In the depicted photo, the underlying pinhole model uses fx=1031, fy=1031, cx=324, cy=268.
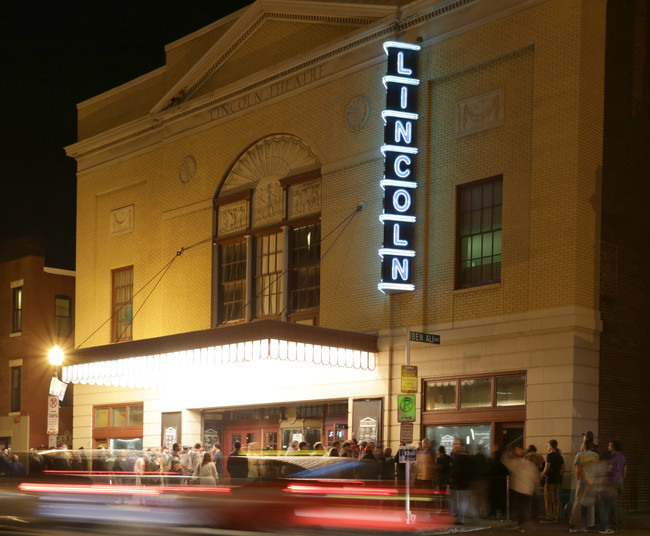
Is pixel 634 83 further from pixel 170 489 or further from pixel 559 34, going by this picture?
pixel 170 489

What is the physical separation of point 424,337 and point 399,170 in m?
4.94

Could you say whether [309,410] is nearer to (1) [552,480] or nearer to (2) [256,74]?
(1) [552,480]

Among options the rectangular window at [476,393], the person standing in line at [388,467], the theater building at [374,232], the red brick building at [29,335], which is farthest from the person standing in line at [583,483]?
the red brick building at [29,335]

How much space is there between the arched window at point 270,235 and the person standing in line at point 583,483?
35.1ft

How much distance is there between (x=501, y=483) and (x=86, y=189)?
76.9 feet

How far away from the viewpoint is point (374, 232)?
89.2 feet

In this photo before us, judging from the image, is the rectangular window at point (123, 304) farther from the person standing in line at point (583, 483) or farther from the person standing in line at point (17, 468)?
the person standing in line at point (583, 483)

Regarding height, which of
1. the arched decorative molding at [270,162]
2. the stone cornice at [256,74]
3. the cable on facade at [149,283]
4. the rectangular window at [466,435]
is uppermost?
the stone cornice at [256,74]

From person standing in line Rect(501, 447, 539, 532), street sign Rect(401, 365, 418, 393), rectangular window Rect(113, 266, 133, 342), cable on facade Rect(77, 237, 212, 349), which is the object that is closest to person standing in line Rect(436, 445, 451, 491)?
street sign Rect(401, 365, 418, 393)

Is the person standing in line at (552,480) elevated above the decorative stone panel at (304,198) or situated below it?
below

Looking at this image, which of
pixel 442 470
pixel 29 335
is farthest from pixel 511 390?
pixel 29 335

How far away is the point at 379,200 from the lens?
27.1 m

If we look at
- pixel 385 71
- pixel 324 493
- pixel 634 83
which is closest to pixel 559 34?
pixel 634 83

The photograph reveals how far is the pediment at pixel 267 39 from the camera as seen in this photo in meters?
28.9
